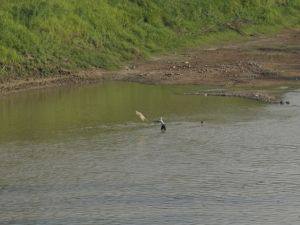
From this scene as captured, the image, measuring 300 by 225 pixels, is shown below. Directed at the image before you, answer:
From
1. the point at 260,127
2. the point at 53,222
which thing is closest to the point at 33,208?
the point at 53,222

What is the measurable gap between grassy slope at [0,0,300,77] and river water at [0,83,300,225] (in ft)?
9.57

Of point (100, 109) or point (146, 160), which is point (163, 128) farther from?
point (100, 109)

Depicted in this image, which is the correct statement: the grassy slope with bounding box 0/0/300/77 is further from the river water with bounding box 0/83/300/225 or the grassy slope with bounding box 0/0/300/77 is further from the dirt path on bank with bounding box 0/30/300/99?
the river water with bounding box 0/83/300/225

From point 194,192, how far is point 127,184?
1729 mm

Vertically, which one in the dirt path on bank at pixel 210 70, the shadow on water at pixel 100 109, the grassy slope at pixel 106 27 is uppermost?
the grassy slope at pixel 106 27

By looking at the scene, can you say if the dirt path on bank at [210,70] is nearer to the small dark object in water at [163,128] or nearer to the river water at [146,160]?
the river water at [146,160]

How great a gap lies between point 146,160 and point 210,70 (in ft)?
48.9

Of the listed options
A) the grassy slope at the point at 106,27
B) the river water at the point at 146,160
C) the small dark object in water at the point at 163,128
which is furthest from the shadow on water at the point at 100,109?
the grassy slope at the point at 106,27

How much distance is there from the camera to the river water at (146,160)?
61.9ft

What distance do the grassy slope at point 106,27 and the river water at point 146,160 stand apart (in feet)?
9.57

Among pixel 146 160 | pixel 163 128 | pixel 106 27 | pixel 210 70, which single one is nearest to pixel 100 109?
pixel 163 128

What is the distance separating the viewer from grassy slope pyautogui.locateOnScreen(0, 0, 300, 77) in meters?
35.5

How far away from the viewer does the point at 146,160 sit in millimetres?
23359

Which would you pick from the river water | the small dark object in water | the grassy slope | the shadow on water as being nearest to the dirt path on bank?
the grassy slope
